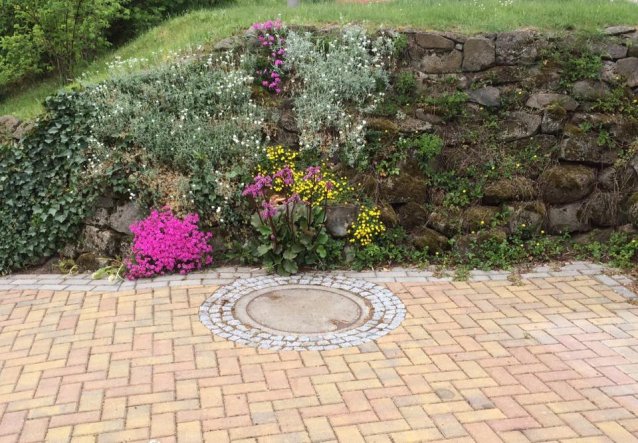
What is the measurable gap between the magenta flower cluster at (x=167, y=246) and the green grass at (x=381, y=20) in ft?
7.71

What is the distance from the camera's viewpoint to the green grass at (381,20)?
7.42 metres

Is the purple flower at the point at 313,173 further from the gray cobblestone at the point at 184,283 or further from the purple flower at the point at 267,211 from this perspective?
the gray cobblestone at the point at 184,283

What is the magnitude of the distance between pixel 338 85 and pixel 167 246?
265 centimetres

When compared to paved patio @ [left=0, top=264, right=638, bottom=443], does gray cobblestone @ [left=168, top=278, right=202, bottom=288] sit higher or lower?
lower

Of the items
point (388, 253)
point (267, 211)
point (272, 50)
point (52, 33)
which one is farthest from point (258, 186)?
point (52, 33)

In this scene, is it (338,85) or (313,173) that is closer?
(313,173)

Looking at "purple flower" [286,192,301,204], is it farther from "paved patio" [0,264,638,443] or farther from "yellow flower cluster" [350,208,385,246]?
"paved patio" [0,264,638,443]

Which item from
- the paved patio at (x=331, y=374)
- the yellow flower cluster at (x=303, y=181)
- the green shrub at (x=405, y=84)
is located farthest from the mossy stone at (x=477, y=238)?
the green shrub at (x=405, y=84)

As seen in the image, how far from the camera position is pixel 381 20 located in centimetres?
773

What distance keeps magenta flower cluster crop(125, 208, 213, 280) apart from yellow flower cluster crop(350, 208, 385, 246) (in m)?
1.46

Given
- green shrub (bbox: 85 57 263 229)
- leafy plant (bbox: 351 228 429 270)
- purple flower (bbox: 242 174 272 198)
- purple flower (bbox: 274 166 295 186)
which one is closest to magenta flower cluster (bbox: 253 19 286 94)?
green shrub (bbox: 85 57 263 229)

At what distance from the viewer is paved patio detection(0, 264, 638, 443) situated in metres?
3.54

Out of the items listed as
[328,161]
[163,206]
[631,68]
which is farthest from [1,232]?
[631,68]

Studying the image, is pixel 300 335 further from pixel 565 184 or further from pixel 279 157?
pixel 565 184
